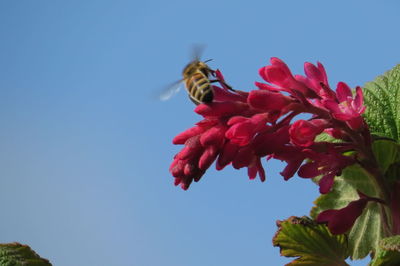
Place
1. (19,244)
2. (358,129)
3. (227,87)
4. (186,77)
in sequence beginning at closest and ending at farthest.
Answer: (19,244), (358,129), (227,87), (186,77)

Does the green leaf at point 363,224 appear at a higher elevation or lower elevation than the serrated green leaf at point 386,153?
lower

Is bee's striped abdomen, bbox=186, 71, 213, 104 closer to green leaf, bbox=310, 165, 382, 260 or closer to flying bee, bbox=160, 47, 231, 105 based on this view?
flying bee, bbox=160, 47, 231, 105

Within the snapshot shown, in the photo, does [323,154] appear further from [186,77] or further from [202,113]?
[186,77]

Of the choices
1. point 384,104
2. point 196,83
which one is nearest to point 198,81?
point 196,83

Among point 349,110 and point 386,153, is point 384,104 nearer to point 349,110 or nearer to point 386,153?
point 386,153

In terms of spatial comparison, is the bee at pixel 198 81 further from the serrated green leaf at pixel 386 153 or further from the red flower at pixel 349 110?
the serrated green leaf at pixel 386 153

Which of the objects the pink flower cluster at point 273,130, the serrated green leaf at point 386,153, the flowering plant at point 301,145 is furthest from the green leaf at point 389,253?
the serrated green leaf at point 386,153

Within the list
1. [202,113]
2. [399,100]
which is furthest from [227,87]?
[399,100]

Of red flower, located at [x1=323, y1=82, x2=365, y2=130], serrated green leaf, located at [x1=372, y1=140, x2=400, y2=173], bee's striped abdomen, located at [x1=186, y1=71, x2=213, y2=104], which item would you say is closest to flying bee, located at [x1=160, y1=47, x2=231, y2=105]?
bee's striped abdomen, located at [x1=186, y1=71, x2=213, y2=104]
